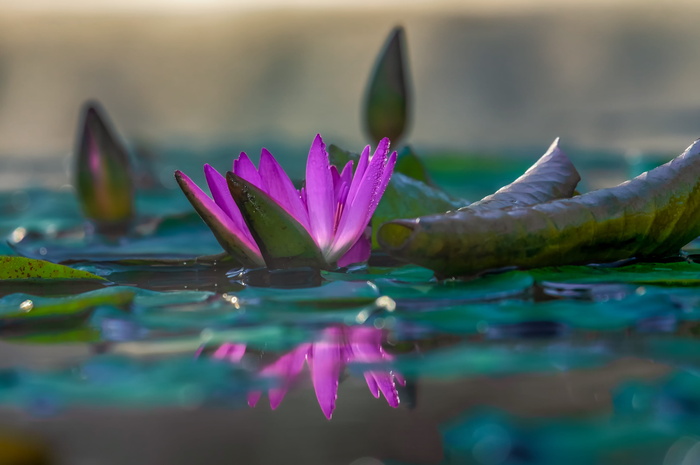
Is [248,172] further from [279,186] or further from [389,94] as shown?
[389,94]

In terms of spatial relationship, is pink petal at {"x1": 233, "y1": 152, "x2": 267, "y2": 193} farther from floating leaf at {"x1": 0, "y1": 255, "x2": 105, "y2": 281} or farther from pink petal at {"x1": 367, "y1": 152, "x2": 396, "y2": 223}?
floating leaf at {"x1": 0, "y1": 255, "x2": 105, "y2": 281}

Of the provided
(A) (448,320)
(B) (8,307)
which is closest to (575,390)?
(A) (448,320)

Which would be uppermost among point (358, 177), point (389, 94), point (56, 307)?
point (389, 94)

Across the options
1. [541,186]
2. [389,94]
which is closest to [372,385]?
[541,186]

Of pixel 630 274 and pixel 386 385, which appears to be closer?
pixel 386 385

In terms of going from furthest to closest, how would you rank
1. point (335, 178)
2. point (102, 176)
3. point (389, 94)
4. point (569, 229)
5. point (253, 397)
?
point (389, 94)
point (102, 176)
point (335, 178)
point (569, 229)
point (253, 397)

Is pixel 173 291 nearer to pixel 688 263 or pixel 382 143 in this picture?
pixel 382 143

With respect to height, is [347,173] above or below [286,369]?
above

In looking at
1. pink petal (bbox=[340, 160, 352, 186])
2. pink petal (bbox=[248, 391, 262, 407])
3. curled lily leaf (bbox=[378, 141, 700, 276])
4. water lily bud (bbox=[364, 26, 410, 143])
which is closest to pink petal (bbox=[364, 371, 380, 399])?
pink petal (bbox=[248, 391, 262, 407])
